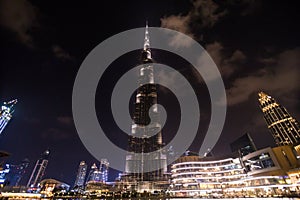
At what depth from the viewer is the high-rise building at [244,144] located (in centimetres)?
13627

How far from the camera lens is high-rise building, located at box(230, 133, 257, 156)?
13627 cm

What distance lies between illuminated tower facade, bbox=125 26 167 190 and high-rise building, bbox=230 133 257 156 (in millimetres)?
61199

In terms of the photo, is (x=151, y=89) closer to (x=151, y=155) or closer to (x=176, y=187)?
(x=151, y=155)

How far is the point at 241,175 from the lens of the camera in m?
67.6

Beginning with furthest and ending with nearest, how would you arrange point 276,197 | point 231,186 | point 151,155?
1. point 151,155
2. point 231,186
3. point 276,197

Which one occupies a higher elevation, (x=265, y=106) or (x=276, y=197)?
(x=265, y=106)

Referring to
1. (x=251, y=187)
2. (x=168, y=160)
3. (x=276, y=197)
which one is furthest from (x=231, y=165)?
(x=168, y=160)

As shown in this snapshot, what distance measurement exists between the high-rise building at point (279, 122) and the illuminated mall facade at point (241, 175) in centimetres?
8045

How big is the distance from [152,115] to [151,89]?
3015 cm

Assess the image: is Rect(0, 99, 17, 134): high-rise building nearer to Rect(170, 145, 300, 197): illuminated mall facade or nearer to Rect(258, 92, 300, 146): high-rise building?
Rect(170, 145, 300, 197): illuminated mall facade

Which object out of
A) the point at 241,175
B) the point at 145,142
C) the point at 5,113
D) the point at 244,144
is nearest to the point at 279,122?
the point at 244,144

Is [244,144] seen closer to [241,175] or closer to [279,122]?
[279,122]

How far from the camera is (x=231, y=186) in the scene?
2648 inches

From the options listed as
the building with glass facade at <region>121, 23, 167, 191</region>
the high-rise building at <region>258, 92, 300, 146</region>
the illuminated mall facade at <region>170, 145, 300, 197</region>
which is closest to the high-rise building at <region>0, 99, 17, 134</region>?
the illuminated mall facade at <region>170, 145, 300, 197</region>
